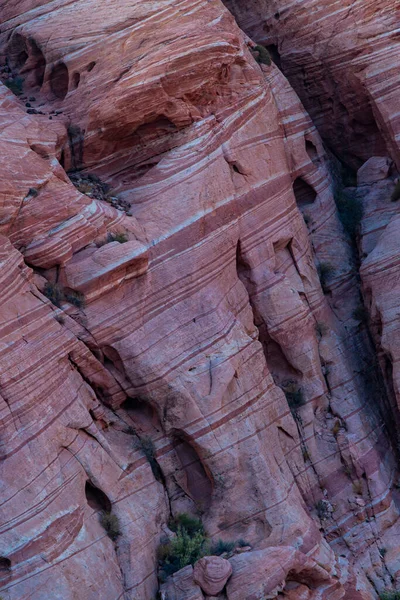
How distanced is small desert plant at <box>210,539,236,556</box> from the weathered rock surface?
3.68 feet

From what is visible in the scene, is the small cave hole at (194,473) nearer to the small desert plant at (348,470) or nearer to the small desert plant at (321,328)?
the small desert plant at (348,470)

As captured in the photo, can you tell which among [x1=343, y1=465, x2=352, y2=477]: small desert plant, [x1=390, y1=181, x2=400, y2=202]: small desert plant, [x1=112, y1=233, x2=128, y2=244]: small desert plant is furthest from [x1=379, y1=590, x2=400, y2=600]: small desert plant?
[x1=390, y1=181, x2=400, y2=202]: small desert plant

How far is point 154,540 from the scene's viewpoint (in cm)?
1919

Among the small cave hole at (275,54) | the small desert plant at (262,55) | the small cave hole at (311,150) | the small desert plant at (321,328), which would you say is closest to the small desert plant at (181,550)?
the small desert plant at (321,328)

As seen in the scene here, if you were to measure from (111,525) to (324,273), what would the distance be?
1044 centimetres

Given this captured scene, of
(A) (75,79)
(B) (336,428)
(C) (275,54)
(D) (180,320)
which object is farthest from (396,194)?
(A) (75,79)

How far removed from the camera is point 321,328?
24219 millimetres

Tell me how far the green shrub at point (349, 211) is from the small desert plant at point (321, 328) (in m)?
3.53

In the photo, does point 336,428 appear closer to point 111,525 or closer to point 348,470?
point 348,470

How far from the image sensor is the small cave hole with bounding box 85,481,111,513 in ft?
61.2

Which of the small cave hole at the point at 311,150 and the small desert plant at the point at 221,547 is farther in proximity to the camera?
the small cave hole at the point at 311,150

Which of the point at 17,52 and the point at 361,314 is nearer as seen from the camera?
the point at 361,314

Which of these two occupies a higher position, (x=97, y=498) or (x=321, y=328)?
(x=97, y=498)

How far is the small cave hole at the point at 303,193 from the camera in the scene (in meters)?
26.8
